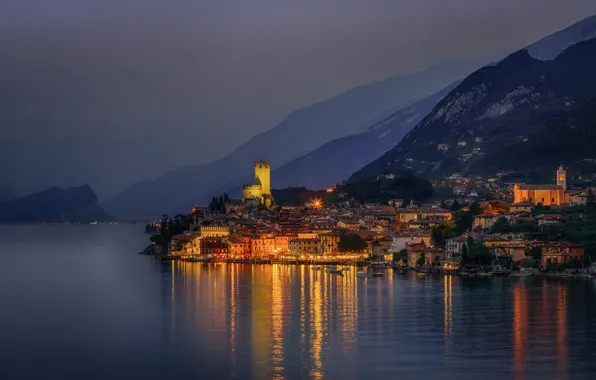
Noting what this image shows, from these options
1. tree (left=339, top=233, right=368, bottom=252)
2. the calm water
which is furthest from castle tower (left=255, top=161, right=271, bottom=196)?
the calm water

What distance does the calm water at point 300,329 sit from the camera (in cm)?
1623

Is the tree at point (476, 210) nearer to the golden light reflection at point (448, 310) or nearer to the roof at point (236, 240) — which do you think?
the roof at point (236, 240)

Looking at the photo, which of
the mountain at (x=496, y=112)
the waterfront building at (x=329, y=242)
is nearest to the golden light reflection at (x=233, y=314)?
the waterfront building at (x=329, y=242)

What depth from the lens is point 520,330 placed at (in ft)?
64.4

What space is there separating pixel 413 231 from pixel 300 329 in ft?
81.3

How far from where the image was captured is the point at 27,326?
21.5 m

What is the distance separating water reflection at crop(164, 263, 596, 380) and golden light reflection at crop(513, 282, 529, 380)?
0.02 meters

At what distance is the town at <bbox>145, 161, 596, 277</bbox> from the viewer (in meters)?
33.7

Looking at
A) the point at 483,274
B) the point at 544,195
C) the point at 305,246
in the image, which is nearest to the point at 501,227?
the point at 483,274

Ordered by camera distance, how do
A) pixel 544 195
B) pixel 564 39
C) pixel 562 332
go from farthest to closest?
pixel 564 39, pixel 544 195, pixel 562 332

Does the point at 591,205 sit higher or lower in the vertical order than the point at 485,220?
higher

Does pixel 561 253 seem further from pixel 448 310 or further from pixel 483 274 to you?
pixel 448 310

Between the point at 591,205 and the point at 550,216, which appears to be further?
the point at 591,205

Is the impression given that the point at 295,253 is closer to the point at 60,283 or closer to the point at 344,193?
the point at 60,283
